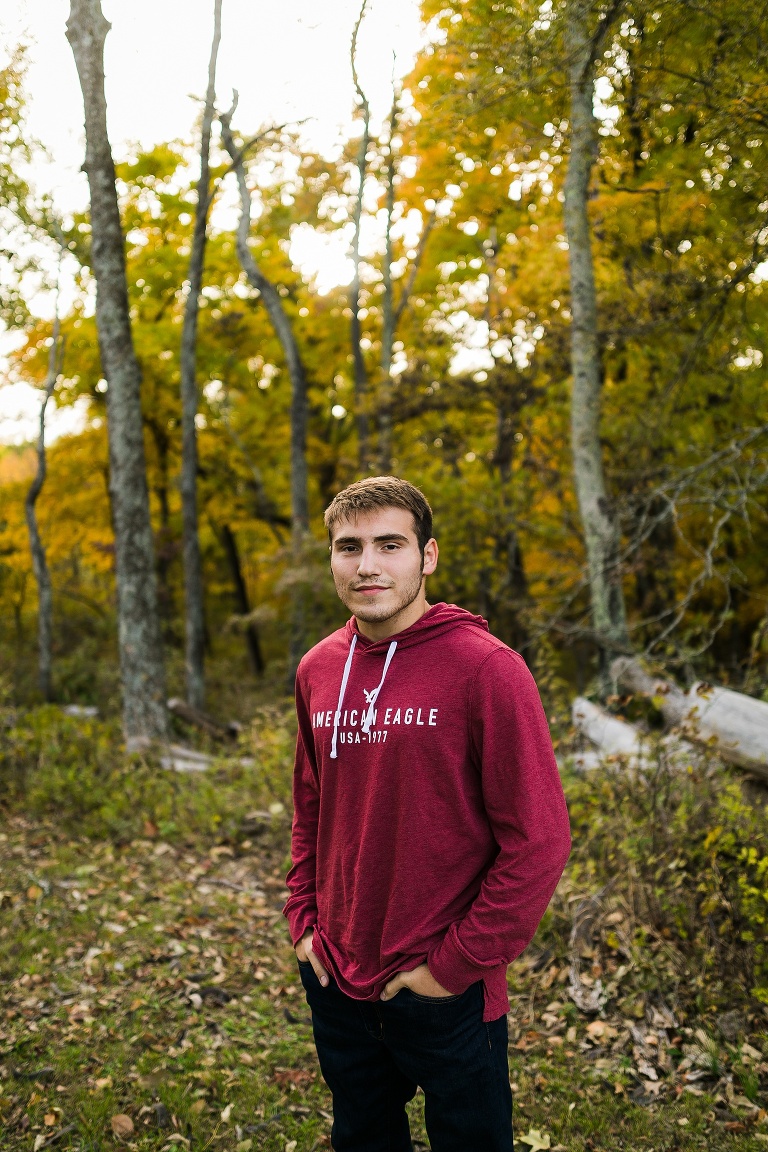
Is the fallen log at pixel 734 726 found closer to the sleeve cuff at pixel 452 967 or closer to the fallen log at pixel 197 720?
the sleeve cuff at pixel 452 967

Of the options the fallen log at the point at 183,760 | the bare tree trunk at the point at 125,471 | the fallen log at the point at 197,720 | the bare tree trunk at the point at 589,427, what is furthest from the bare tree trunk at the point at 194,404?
the bare tree trunk at the point at 589,427

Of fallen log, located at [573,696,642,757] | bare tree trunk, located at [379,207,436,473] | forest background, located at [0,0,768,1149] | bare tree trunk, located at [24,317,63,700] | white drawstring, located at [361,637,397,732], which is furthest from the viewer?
bare tree trunk, located at [24,317,63,700]

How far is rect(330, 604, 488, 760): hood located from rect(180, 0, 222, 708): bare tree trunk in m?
11.5

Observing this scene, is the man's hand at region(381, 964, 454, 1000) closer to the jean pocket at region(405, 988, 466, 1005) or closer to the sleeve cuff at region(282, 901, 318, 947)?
the jean pocket at region(405, 988, 466, 1005)

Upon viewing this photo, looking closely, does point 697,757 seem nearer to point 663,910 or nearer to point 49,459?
point 663,910

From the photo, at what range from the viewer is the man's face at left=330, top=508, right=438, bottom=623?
2.24 meters

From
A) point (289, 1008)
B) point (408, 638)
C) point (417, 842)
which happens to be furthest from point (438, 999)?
point (289, 1008)

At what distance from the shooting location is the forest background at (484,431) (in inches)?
183

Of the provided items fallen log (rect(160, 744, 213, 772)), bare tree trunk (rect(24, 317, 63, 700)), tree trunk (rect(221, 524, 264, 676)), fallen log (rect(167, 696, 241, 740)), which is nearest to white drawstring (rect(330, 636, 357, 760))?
fallen log (rect(160, 744, 213, 772))

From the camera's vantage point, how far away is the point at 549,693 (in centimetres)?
728

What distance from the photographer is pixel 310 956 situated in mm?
2375

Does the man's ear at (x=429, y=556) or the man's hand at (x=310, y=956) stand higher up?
the man's ear at (x=429, y=556)

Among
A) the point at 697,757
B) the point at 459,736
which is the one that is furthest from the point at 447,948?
the point at 697,757

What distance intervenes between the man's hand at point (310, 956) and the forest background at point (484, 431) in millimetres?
1741
